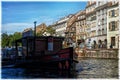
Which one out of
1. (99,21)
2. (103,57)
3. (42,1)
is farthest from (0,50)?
(103,57)

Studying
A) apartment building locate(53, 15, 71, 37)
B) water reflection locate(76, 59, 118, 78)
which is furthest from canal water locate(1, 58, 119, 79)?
apartment building locate(53, 15, 71, 37)

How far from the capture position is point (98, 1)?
456 centimetres

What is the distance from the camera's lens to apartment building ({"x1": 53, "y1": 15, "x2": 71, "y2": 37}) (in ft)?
15.1

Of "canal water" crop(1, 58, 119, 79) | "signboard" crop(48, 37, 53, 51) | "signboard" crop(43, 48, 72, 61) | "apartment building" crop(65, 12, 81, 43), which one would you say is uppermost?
"apartment building" crop(65, 12, 81, 43)

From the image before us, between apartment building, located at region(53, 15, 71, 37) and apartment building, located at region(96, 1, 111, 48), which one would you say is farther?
apartment building, located at region(96, 1, 111, 48)

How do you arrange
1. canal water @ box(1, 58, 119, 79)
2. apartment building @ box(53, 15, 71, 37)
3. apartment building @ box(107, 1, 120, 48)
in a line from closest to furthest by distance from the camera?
canal water @ box(1, 58, 119, 79)
apartment building @ box(53, 15, 71, 37)
apartment building @ box(107, 1, 120, 48)

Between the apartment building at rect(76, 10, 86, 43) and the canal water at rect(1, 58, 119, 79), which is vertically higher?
the apartment building at rect(76, 10, 86, 43)

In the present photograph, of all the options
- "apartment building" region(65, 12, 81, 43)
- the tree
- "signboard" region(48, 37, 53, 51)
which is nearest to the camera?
the tree

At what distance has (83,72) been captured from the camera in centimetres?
511

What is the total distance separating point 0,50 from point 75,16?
0.90 metres

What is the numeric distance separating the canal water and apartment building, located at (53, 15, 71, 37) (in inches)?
18.3

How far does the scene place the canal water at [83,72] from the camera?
176 inches

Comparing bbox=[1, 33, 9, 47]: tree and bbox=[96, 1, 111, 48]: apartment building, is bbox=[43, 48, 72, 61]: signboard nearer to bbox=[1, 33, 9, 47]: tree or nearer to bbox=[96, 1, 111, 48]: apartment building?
bbox=[96, 1, 111, 48]: apartment building

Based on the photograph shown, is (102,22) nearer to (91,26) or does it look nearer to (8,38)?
(91,26)
